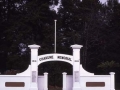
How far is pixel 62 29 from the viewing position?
35969 millimetres

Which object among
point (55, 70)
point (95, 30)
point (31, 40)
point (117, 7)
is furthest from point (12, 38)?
point (117, 7)

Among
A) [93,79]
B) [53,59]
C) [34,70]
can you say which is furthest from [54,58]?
[93,79]

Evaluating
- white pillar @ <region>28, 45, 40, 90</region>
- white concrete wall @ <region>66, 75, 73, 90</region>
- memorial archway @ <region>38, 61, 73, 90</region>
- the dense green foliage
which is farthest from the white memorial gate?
the dense green foliage

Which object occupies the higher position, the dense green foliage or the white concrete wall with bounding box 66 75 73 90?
the dense green foliage


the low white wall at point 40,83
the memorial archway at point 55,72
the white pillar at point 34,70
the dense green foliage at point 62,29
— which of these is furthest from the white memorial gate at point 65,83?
the dense green foliage at point 62,29

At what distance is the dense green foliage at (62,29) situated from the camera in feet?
109

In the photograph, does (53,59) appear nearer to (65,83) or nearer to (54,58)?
(54,58)

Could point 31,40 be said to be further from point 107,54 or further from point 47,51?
point 107,54

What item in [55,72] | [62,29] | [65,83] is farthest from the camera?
[62,29]

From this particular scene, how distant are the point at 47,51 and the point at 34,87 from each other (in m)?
10.5

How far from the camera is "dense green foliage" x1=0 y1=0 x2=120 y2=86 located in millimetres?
33188

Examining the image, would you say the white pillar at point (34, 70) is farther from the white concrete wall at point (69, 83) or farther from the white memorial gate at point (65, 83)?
the white concrete wall at point (69, 83)

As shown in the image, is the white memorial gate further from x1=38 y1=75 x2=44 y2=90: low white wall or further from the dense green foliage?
the dense green foliage

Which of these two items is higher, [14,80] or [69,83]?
[14,80]
